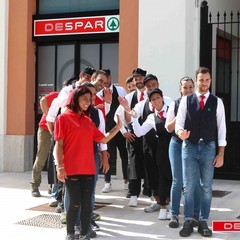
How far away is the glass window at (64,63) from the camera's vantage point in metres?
11.0

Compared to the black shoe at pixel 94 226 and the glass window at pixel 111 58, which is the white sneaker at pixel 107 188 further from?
the glass window at pixel 111 58

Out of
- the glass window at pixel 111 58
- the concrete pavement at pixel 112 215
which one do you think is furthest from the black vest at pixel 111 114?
the glass window at pixel 111 58

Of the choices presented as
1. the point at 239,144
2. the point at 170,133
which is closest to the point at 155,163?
the point at 170,133

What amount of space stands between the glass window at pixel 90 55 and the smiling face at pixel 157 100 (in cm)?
457

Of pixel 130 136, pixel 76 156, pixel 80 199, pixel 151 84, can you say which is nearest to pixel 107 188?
pixel 130 136

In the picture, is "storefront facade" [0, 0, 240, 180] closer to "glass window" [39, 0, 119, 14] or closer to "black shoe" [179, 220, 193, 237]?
"glass window" [39, 0, 119, 14]

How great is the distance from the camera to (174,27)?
9445 millimetres

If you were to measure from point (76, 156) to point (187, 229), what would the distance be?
1603 mm

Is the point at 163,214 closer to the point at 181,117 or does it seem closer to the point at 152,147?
the point at 152,147

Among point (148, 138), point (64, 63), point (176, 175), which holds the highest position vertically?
point (64, 63)

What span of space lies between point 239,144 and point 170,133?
3644 millimetres

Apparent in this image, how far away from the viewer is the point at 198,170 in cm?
563

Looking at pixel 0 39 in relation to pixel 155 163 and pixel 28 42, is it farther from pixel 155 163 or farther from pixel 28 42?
pixel 155 163

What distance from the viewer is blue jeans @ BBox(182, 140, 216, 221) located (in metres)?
5.50
